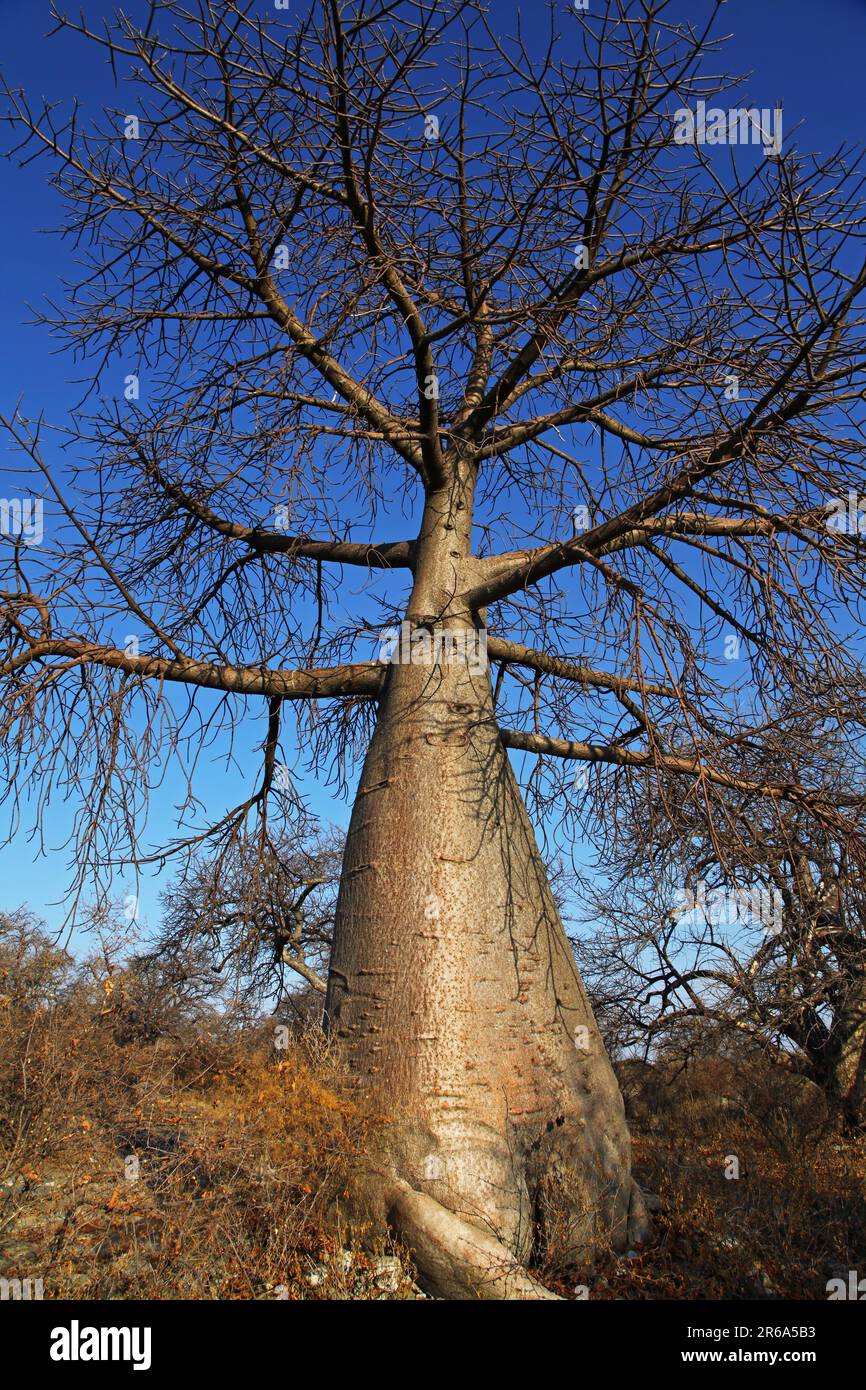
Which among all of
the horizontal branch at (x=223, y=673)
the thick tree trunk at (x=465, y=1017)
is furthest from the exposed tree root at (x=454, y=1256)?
the horizontal branch at (x=223, y=673)

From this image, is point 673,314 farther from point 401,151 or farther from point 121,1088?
point 121,1088

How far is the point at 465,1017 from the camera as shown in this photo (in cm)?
364

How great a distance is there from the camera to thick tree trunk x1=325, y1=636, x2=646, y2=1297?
338 centimetres

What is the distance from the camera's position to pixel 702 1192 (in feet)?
14.7

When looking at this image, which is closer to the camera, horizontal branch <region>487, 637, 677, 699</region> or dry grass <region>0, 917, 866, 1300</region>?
dry grass <region>0, 917, 866, 1300</region>

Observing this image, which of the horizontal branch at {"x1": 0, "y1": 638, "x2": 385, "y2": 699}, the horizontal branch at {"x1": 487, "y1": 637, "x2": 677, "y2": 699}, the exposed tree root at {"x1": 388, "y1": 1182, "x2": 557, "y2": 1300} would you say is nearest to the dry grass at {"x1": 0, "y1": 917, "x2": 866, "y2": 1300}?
the exposed tree root at {"x1": 388, "y1": 1182, "x2": 557, "y2": 1300}

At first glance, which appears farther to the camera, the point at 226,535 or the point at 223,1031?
the point at 223,1031

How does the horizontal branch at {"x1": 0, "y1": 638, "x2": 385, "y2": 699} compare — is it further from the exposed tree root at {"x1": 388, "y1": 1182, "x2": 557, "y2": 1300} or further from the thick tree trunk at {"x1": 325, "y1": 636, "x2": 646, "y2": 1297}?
the exposed tree root at {"x1": 388, "y1": 1182, "x2": 557, "y2": 1300}

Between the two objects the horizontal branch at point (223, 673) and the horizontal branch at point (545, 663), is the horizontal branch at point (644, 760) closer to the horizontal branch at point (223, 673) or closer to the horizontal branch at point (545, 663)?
the horizontal branch at point (545, 663)

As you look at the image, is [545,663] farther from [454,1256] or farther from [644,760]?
[454,1256]
